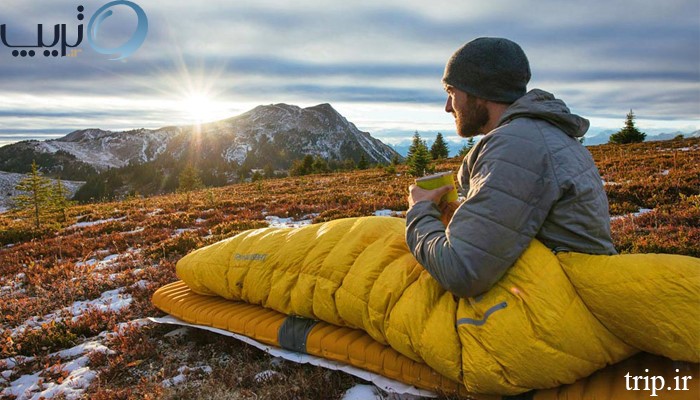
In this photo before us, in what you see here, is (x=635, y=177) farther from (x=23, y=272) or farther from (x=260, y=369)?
(x=23, y=272)

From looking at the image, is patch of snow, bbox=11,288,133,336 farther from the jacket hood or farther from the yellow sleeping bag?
the jacket hood

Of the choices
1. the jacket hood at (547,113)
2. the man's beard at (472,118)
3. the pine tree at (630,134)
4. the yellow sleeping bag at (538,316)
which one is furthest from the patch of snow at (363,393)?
the pine tree at (630,134)

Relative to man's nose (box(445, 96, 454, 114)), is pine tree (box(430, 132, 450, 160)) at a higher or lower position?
higher

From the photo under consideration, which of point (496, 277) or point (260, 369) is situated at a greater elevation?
point (496, 277)

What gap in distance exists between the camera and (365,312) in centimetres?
387

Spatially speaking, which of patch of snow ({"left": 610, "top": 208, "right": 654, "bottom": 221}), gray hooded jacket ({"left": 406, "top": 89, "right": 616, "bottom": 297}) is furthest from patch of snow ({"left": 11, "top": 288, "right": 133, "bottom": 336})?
patch of snow ({"left": 610, "top": 208, "right": 654, "bottom": 221})

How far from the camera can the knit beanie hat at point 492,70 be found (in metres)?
3.22

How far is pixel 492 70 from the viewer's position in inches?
126

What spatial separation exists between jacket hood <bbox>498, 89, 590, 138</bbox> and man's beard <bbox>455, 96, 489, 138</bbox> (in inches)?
11.0

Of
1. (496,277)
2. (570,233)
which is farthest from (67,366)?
(570,233)

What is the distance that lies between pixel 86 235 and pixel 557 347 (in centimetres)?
1498

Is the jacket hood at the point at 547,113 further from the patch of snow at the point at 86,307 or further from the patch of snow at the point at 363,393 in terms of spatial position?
the patch of snow at the point at 86,307

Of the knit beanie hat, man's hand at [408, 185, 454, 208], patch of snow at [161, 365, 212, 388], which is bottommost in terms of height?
patch of snow at [161, 365, 212, 388]

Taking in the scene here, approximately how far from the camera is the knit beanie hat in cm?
322
